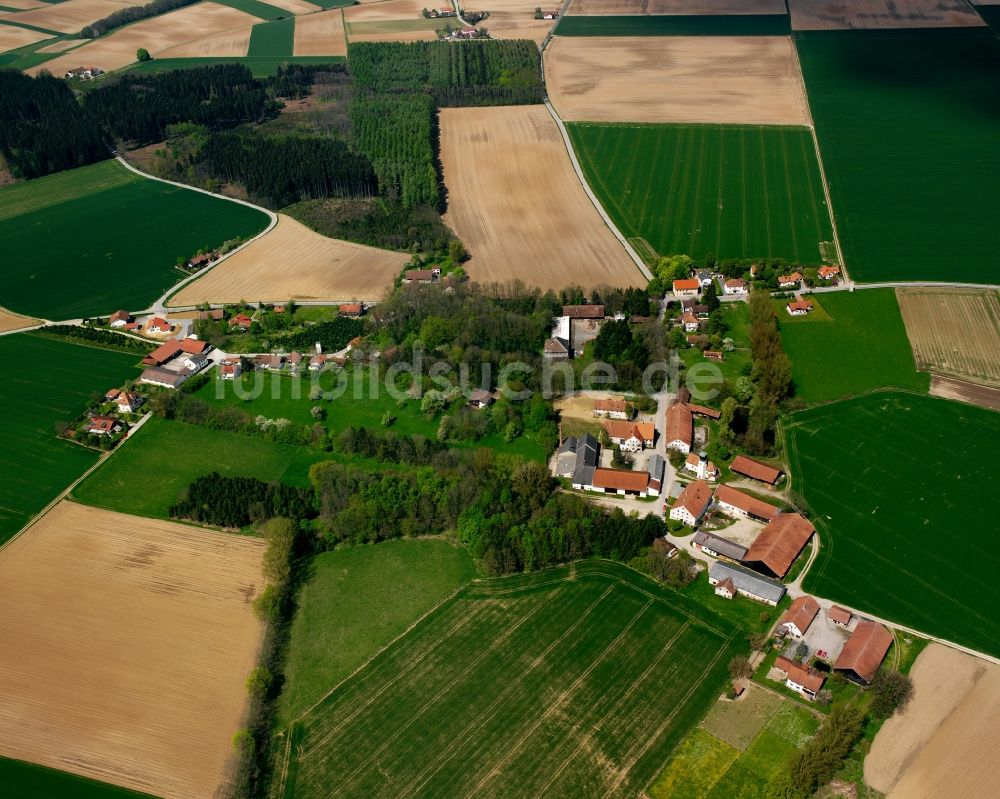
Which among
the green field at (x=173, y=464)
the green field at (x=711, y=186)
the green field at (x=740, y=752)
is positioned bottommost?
the green field at (x=740, y=752)

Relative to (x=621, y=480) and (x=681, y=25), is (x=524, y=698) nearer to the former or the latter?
(x=621, y=480)

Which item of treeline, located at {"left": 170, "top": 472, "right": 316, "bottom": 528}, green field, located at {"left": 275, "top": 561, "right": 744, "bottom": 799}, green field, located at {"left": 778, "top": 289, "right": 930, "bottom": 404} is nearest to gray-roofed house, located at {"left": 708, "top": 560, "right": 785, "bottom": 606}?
green field, located at {"left": 275, "top": 561, "right": 744, "bottom": 799}

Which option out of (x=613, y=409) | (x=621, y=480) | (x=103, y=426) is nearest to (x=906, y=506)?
(x=621, y=480)

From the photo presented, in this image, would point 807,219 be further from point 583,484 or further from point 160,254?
point 160,254

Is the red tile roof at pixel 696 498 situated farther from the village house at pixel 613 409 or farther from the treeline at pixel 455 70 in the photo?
the treeline at pixel 455 70

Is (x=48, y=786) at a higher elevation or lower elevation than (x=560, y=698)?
lower

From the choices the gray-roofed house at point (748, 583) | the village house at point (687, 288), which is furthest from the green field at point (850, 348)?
the gray-roofed house at point (748, 583)
